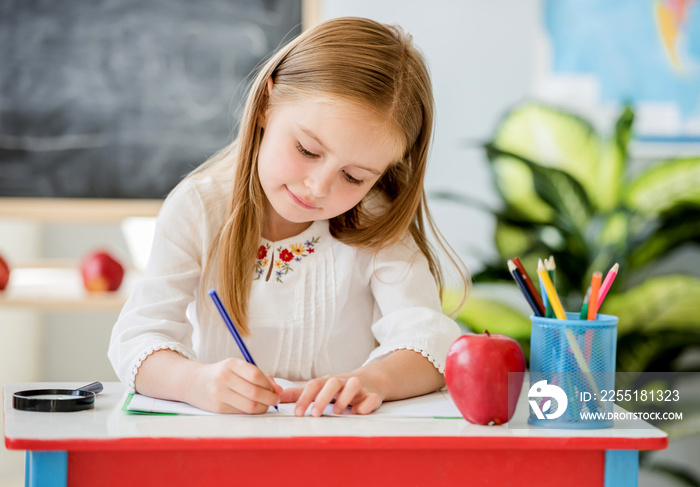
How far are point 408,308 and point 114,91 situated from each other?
1.56 m

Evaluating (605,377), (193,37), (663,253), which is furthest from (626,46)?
(605,377)

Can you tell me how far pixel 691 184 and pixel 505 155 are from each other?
52cm

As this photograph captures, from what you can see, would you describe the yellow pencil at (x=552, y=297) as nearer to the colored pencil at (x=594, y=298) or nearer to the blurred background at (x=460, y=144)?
the colored pencil at (x=594, y=298)

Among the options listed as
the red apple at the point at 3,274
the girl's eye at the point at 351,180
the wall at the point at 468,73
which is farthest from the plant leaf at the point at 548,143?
the red apple at the point at 3,274

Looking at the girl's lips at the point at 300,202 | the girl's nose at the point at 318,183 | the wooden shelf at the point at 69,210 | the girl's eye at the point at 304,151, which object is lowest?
the wooden shelf at the point at 69,210

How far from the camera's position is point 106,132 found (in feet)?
7.52

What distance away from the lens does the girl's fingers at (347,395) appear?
2.54ft

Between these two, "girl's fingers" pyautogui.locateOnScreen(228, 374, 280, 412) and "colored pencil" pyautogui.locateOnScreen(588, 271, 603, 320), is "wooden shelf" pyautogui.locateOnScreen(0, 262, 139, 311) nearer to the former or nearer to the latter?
"girl's fingers" pyautogui.locateOnScreen(228, 374, 280, 412)

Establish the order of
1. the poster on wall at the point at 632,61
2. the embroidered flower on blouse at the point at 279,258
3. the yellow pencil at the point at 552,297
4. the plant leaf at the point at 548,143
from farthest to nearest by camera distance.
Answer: the poster on wall at the point at 632,61 → the plant leaf at the point at 548,143 → the embroidered flower on blouse at the point at 279,258 → the yellow pencil at the point at 552,297

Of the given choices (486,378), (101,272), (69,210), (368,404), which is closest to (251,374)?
(368,404)

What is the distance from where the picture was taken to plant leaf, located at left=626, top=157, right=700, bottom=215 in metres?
2.11

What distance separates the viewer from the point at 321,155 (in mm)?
940

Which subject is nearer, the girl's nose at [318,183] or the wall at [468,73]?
the girl's nose at [318,183]

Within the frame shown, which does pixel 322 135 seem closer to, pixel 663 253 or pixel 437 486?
pixel 437 486
